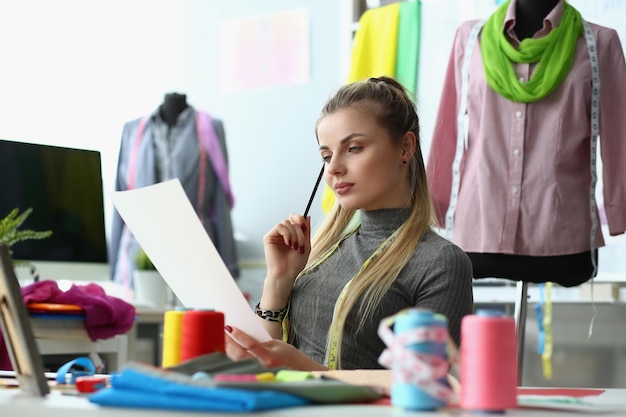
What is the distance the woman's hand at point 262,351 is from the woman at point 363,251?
0.72ft

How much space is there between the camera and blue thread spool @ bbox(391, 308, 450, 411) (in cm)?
73

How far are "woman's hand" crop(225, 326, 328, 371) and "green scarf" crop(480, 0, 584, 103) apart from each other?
1.42 metres

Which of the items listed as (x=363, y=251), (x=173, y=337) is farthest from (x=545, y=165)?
(x=173, y=337)

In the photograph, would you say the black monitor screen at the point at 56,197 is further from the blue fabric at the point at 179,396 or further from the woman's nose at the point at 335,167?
the blue fabric at the point at 179,396

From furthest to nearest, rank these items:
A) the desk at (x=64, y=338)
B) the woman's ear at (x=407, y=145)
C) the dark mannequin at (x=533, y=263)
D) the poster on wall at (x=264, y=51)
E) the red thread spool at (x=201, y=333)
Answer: the poster on wall at (x=264, y=51) < the dark mannequin at (x=533, y=263) < the desk at (x=64, y=338) < the woman's ear at (x=407, y=145) < the red thread spool at (x=201, y=333)

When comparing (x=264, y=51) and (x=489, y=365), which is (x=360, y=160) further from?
(x=264, y=51)

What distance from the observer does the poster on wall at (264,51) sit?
172 inches

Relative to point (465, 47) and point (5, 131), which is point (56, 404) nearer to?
point (465, 47)

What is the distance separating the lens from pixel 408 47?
3.25 m

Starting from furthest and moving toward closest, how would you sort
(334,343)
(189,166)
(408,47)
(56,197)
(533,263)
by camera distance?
(189,166) < (408,47) < (56,197) < (533,263) < (334,343)

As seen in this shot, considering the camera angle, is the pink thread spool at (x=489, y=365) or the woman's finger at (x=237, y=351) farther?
the woman's finger at (x=237, y=351)

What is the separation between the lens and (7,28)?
4.22 meters

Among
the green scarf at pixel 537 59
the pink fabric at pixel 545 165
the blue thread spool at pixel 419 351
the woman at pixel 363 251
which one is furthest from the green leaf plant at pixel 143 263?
the blue thread spool at pixel 419 351

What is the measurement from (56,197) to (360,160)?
146cm
